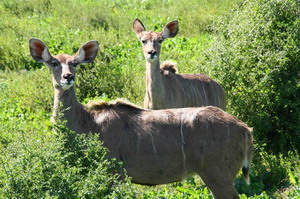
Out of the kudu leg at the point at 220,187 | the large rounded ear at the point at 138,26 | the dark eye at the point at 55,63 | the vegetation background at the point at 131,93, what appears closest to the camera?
the vegetation background at the point at 131,93

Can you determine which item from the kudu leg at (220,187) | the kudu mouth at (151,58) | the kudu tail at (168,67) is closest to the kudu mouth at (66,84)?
the kudu leg at (220,187)

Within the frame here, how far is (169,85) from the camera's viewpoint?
7715 millimetres

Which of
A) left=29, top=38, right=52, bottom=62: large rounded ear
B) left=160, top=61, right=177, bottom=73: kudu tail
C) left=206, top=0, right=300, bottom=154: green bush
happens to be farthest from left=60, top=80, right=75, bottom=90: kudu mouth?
left=206, top=0, right=300, bottom=154: green bush

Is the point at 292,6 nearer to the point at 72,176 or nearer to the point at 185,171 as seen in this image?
the point at 185,171

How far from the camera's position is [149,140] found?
5328 mm

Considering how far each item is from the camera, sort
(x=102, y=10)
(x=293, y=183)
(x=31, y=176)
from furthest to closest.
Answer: (x=102, y=10)
(x=293, y=183)
(x=31, y=176)

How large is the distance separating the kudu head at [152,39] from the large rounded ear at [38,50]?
A: 181 cm

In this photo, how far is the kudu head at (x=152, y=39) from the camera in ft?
24.3

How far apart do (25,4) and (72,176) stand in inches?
465

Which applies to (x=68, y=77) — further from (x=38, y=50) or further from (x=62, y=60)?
(x=38, y=50)

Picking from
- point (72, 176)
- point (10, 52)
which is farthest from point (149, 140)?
point (10, 52)

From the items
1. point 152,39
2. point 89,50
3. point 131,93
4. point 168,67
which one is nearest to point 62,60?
point 89,50

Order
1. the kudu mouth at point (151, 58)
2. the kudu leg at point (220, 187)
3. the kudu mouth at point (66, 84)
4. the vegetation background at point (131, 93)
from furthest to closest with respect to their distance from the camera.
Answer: the kudu mouth at point (151, 58) → the kudu mouth at point (66, 84) → the kudu leg at point (220, 187) → the vegetation background at point (131, 93)

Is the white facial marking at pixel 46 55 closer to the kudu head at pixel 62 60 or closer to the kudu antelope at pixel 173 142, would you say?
the kudu head at pixel 62 60
